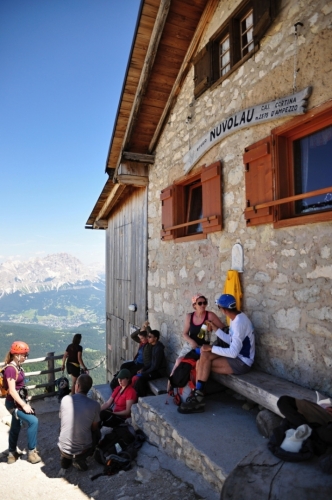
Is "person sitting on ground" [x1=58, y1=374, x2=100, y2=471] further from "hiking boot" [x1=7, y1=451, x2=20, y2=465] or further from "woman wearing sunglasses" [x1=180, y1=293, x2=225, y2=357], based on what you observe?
"woman wearing sunglasses" [x1=180, y1=293, x2=225, y2=357]

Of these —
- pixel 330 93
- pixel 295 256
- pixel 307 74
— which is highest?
pixel 307 74

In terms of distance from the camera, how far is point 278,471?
2047 mm

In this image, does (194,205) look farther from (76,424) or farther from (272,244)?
(76,424)

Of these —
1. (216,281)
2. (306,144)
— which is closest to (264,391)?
(216,281)

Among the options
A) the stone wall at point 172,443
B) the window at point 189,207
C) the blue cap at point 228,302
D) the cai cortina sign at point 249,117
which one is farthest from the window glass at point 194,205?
the stone wall at point 172,443

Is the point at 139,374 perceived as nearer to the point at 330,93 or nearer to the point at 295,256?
the point at 295,256

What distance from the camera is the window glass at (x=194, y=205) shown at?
600 cm

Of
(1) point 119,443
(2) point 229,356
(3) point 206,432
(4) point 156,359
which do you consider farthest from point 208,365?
(4) point 156,359

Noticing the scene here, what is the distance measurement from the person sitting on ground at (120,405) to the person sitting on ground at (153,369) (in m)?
0.25

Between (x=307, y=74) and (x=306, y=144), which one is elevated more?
(x=307, y=74)

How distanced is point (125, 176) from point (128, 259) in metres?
2.33

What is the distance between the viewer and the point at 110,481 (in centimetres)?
379

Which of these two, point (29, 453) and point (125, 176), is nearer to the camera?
point (29, 453)

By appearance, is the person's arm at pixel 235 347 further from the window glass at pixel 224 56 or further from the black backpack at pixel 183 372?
the window glass at pixel 224 56
